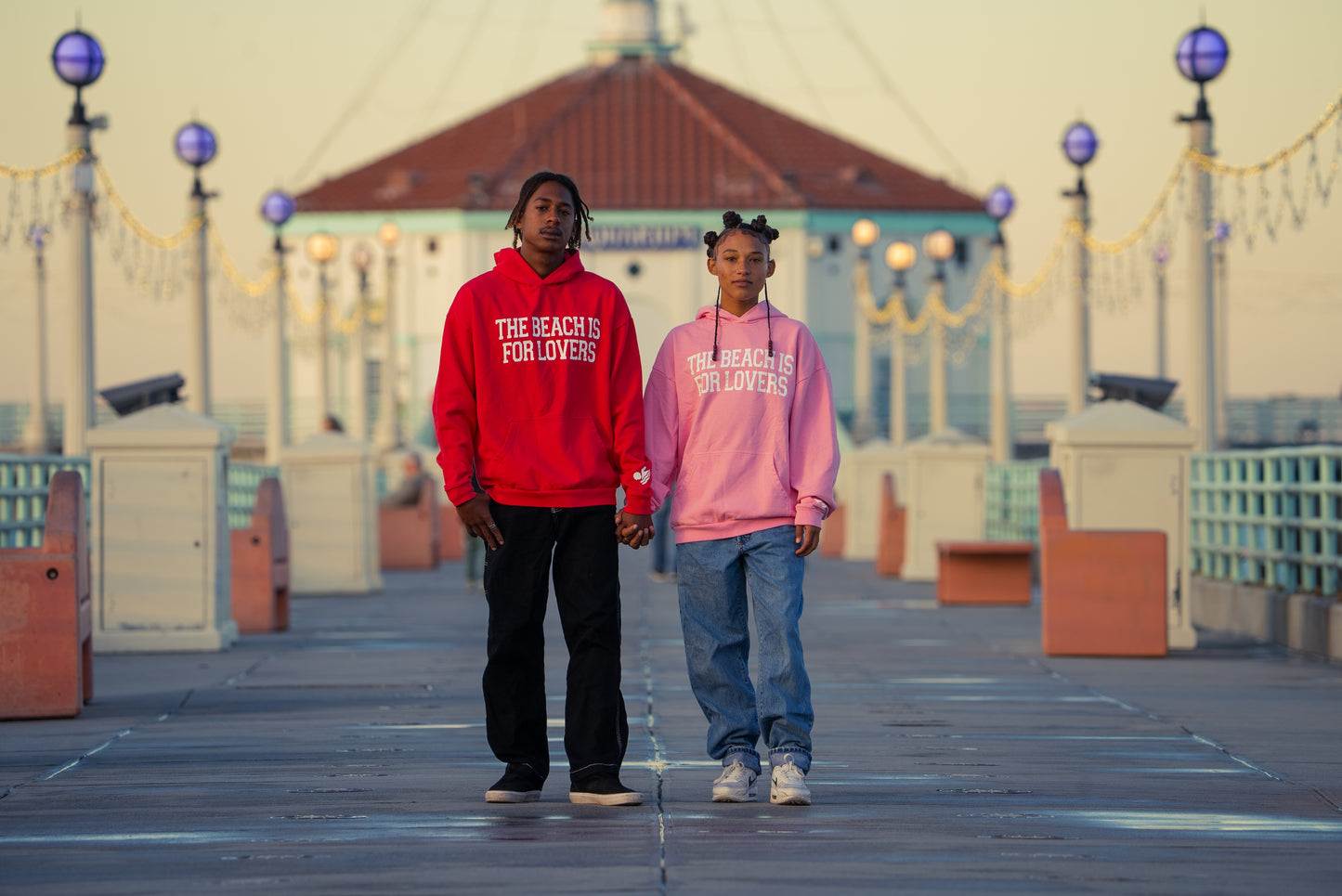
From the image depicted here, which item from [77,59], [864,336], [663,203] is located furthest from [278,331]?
[663,203]

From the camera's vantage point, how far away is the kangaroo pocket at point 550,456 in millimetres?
6652

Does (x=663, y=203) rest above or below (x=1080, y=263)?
above

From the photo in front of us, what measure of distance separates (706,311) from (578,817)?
1.79 m

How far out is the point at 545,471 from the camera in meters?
6.65

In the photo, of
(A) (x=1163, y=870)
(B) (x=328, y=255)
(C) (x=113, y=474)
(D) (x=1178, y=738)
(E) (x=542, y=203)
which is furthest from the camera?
(B) (x=328, y=255)

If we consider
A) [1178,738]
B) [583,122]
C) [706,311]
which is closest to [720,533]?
[706,311]

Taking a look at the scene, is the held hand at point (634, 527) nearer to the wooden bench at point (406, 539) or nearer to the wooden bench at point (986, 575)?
the wooden bench at point (986, 575)

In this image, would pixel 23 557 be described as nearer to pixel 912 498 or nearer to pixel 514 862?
pixel 514 862

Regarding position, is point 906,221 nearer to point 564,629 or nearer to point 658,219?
point 658,219

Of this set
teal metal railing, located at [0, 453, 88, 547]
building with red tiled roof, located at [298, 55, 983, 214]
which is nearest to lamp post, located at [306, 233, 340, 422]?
teal metal railing, located at [0, 453, 88, 547]

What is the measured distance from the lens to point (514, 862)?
5645mm

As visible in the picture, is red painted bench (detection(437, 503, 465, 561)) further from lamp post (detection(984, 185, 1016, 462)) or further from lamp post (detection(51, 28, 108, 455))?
lamp post (detection(51, 28, 108, 455))

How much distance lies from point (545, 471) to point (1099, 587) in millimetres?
7299

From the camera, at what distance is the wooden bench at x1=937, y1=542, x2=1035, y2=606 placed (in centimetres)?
1947
